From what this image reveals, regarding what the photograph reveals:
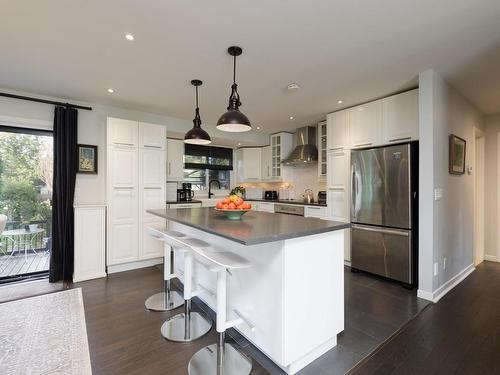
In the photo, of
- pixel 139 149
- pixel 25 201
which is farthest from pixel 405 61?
pixel 25 201

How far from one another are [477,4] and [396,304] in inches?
106

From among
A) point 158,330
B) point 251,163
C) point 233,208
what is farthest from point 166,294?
point 251,163

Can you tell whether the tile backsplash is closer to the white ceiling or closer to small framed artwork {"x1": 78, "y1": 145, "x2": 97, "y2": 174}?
the white ceiling

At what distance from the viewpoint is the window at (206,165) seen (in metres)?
5.65

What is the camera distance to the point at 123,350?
195cm

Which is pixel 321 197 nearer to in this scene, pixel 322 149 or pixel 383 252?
pixel 322 149

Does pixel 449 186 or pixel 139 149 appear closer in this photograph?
pixel 449 186

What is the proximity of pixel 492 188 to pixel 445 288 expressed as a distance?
2385mm

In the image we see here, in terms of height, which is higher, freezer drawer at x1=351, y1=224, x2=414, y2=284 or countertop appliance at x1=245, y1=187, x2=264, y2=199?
countertop appliance at x1=245, y1=187, x2=264, y2=199

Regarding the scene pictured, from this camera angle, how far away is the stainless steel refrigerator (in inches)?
119

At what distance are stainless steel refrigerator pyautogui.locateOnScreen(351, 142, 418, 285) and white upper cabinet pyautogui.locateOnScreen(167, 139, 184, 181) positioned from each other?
3166mm

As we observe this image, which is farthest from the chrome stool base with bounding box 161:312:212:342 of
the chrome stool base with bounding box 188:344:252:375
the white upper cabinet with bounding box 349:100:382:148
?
the white upper cabinet with bounding box 349:100:382:148

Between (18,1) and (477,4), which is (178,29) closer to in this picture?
(18,1)

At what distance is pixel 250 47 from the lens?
7.40 feet
